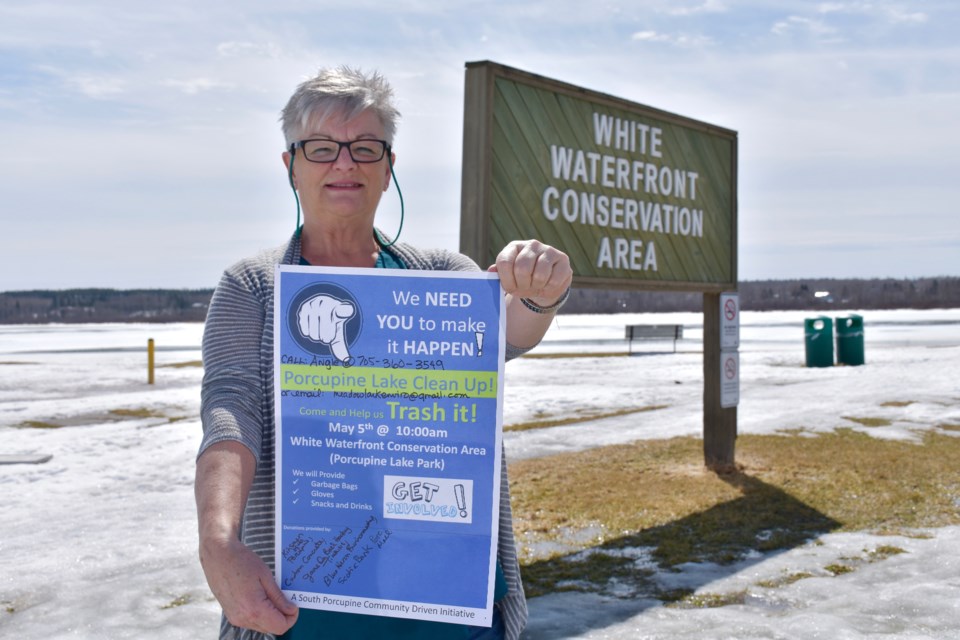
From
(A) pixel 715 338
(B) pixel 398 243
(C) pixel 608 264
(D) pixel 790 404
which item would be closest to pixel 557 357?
(D) pixel 790 404

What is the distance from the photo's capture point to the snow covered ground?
492cm

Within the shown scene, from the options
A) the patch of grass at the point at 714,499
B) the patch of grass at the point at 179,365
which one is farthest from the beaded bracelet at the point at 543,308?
the patch of grass at the point at 179,365

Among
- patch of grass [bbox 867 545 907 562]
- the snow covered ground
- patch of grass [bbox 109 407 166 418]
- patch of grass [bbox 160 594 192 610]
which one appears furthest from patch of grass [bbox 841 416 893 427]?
patch of grass [bbox 109 407 166 418]

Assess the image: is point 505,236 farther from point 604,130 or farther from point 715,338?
point 715,338

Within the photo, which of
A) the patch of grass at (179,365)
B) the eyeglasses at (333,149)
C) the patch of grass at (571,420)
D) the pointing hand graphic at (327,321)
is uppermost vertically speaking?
the eyeglasses at (333,149)

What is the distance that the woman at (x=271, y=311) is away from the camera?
69.4 inches

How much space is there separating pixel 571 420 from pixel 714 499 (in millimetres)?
5221

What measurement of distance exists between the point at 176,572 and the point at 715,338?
511 centimetres

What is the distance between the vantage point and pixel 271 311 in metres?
1.96

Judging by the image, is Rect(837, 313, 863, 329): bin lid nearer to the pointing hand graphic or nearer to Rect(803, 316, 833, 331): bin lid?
Rect(803, 316, 833, 331): bin lid

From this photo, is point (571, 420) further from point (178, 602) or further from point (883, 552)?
point (178, 602)

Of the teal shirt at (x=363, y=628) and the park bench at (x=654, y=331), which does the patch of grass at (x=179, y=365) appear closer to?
the park bench at (x=654, y=331)

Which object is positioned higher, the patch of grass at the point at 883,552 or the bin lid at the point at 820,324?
the bin lid at the point at 820,324

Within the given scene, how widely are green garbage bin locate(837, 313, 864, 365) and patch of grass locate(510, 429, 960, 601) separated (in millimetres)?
11399
